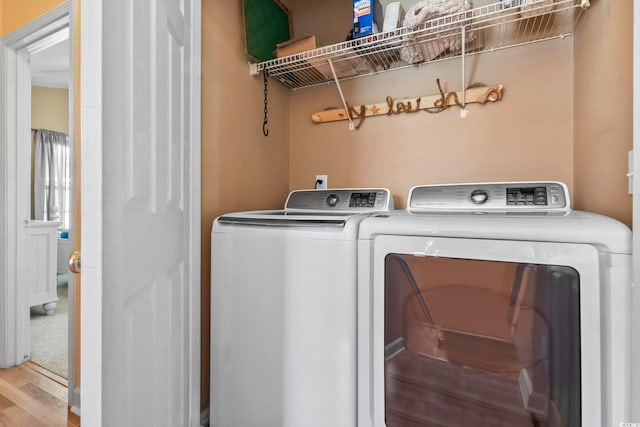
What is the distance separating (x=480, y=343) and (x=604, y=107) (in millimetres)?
920

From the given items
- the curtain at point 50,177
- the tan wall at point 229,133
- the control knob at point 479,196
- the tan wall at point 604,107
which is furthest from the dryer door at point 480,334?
the curtain at point 50,177

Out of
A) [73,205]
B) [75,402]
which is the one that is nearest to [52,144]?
[73,205]

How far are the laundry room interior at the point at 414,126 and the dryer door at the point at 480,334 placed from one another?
44 cm

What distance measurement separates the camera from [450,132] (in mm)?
1749

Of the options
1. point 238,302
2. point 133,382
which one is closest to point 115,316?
point 133,382

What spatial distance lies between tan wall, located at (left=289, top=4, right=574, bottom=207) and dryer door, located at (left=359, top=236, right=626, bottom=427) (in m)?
0.89

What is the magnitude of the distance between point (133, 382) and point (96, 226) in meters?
0.44

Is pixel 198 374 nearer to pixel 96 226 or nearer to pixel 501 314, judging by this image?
pixel 96 226

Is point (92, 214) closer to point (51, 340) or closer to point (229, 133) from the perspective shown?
point (229, 133)

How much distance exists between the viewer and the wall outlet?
209 centimetres

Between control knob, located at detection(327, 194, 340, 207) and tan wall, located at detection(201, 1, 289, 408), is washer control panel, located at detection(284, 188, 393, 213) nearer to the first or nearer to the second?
control knob, located at detection(327, 194, 340, 207)

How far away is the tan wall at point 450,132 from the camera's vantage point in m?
1.55

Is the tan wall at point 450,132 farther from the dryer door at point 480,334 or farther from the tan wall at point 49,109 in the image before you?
the tan wall at point 49,109

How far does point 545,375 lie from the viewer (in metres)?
0.88
